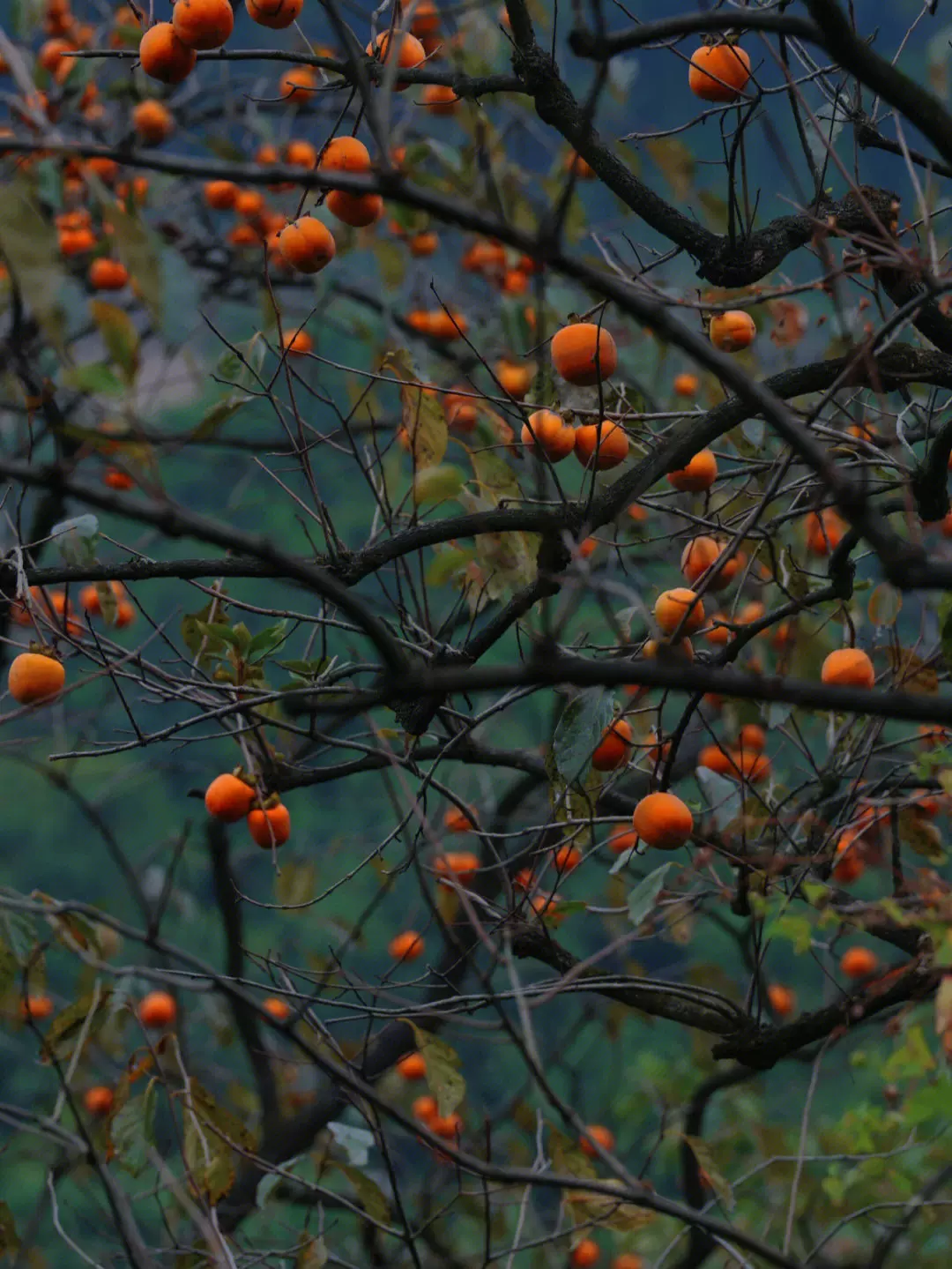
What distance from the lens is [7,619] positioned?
171 centimetres

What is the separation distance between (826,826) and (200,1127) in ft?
2.51

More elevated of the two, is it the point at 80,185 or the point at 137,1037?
the point at 80,185

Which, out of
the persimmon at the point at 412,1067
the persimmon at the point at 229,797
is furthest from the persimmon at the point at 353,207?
the persimmon at the point at 412,1067

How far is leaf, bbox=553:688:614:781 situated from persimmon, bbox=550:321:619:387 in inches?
11.6

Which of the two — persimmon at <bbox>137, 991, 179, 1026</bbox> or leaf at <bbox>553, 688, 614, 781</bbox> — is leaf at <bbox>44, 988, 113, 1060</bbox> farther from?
persimmon at <bbox>137, 991, 179, 1026</bbox>

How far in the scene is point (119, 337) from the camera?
25.9 inches

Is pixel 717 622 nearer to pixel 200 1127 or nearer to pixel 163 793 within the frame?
pixel 200 1127

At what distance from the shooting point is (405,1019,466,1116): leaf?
1441mm

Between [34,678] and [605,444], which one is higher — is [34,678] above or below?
below

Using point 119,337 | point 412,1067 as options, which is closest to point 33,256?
point 119,337

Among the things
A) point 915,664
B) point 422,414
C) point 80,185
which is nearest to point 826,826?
point 915,664

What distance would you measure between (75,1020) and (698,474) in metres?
0.99

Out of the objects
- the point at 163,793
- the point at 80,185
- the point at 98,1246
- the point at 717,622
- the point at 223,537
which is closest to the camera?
the point at 223,537

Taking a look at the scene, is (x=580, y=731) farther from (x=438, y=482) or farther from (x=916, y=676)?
(x=916, y=676)
